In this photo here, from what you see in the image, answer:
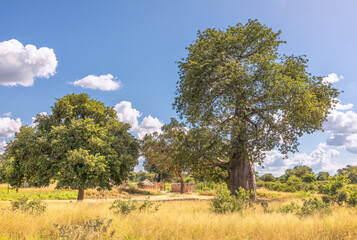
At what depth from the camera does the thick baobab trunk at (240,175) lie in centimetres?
1805

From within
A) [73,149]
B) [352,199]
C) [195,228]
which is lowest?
[195,228]

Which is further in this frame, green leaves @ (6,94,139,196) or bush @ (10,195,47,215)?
green leaves @ (6,94,139,196)

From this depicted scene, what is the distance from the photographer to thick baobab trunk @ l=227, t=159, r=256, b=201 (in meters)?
18.0

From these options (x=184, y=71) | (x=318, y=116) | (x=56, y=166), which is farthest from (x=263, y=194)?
(x=56, y=166)

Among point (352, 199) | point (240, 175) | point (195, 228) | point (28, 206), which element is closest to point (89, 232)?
point (195, 228)

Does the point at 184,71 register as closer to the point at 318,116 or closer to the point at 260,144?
the point at 260,144

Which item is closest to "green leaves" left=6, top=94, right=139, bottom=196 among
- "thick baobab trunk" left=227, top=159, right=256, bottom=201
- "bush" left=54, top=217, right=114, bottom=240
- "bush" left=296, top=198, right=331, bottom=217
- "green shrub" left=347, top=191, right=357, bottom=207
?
"thick baobab trunk" left=227, top=159, right=256, bottom=201

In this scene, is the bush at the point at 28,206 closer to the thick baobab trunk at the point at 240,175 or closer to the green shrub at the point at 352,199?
the thick baobab trunk at the point at 240,175

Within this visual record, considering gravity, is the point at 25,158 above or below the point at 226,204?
above

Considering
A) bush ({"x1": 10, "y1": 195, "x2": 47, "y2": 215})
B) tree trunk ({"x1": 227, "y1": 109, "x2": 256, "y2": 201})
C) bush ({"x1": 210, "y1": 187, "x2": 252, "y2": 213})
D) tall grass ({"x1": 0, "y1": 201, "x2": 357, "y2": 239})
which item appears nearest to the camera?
tall grass ({"x1": 0, "y1": 201, "x2": 357, "y2": 239})

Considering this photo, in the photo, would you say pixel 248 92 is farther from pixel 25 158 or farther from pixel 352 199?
pixel 25 158

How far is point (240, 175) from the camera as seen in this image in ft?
59.6

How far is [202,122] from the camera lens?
A: 17.3 meters

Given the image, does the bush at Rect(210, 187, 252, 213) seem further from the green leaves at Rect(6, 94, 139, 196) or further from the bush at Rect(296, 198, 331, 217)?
the green leaves at Rect(6, 94, 139, 196)
